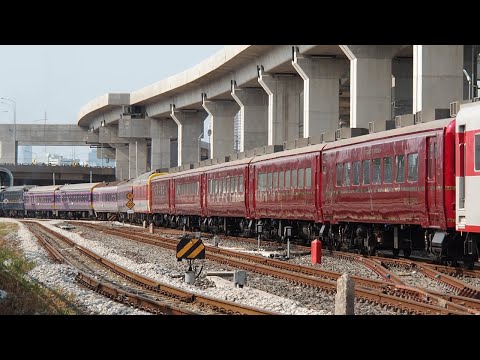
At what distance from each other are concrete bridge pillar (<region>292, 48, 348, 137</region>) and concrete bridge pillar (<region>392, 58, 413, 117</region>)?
5.08 metres

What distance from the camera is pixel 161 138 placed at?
Result: 276ft

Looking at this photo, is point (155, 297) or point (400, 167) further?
point (400, 167)

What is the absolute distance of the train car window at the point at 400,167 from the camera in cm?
1941

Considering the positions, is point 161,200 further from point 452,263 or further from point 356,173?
point 452,263

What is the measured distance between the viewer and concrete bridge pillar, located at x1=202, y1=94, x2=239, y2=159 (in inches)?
2467

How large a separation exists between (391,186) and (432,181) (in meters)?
2.26

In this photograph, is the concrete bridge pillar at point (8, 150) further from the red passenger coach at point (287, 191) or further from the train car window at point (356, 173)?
the train car window at point (356, 173)

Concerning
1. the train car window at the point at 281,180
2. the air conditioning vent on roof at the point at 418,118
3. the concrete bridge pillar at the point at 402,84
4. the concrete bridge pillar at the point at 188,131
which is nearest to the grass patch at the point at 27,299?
the air conditioning vent on roof at the point at 418,118

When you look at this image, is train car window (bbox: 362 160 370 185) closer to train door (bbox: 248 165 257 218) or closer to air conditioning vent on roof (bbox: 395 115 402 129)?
air conditioning vent on roof (bbox: 395 115 402 129)

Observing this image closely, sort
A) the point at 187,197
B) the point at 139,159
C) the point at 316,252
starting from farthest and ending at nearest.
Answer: the point at 139,159, the point at 187,197, the point at 316,252

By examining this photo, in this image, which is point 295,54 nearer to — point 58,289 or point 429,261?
point 429,261

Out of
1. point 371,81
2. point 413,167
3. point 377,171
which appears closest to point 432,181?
point 413,167
